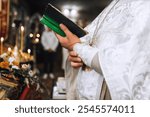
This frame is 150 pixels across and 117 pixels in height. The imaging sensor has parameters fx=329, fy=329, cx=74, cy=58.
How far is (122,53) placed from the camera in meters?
1.41

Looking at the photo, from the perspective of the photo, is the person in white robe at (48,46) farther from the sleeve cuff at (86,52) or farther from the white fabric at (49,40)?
the sleeve cuff at (86,52)

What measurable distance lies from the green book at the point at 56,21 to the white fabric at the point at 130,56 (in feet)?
0.55

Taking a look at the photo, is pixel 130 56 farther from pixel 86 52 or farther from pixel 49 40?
pixel 49 40

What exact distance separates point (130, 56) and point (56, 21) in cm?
37

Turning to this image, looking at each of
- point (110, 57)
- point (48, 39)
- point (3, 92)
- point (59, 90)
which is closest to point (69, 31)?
point (110, 57)

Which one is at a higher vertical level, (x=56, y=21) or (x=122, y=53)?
(x=56, y=21)

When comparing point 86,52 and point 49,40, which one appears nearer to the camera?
point 86,52

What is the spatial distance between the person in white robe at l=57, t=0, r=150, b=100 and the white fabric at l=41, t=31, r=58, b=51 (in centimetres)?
793

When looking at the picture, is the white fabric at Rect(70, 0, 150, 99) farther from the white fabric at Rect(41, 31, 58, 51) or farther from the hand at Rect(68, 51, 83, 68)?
the white fabric at Rect(41, 31, 58, 51)

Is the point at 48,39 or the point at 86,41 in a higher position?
the point at 48,39

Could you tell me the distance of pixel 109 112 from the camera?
151cm

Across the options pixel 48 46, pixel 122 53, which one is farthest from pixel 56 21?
pixel 48 46

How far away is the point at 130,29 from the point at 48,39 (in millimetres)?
8214

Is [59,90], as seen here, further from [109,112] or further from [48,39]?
[48,39]
